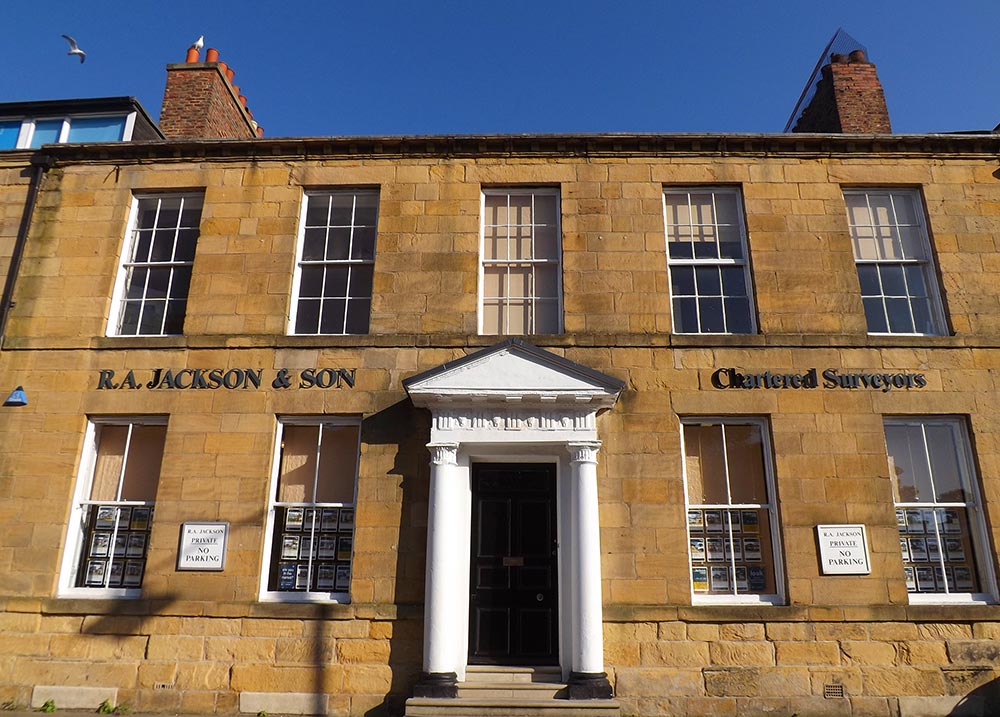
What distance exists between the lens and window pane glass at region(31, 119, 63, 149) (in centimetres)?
1130

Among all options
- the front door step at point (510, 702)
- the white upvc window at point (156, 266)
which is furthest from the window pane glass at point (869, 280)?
the white upvc window at point (156, 266)

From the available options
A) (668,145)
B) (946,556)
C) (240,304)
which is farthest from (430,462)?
(946,556)

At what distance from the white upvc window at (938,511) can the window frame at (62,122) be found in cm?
1253

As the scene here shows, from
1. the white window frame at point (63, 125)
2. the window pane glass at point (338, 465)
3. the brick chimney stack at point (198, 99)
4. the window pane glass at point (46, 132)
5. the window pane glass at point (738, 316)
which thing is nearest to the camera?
the window pane glass at point (338, 465)

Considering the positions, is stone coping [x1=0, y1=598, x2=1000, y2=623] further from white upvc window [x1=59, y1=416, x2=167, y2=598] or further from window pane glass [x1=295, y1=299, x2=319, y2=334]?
window pane glass [x1=295, y1=299, x2=319, y2=334]

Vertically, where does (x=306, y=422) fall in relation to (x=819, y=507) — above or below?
above

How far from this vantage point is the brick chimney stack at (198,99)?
1085 cm

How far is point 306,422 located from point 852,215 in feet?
27.0

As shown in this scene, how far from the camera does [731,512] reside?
827cm

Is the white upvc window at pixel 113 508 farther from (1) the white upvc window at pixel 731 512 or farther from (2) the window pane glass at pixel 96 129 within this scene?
(1) the white upvc window at pixel 731 512

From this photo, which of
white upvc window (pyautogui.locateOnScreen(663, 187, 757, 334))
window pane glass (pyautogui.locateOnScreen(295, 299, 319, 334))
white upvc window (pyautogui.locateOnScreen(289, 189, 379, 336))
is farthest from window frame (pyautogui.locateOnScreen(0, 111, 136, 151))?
white upvc window (pyautogui.locateOnScreen(663, 187, 757, 334))

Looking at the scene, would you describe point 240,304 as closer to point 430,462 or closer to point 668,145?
point 430,462

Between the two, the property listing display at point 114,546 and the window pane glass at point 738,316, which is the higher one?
the window pane glass at point 738,316

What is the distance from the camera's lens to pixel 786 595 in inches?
311
